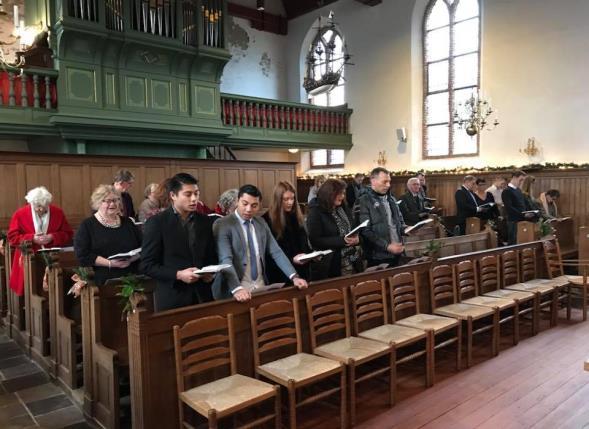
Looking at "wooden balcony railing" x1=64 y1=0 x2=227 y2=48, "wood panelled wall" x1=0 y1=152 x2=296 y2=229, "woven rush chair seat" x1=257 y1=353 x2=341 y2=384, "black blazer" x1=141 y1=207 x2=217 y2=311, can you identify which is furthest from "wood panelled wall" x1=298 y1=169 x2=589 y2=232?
"black blazer" x1=141 y1=207 x2=217 y2=311

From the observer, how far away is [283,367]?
9.64 ft

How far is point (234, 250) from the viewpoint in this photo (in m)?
3.14

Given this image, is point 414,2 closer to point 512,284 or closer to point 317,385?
point 512,284

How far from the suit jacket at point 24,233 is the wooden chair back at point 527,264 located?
4.86 meters

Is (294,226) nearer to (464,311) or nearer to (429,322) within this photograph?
(429,322)

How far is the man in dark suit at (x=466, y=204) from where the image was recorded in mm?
7852

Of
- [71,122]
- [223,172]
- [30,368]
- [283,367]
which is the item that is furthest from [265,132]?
[283,367]

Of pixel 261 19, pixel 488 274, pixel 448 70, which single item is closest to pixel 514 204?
pixel 488 274

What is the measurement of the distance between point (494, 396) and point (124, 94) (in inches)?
306

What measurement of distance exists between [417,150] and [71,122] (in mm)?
7567

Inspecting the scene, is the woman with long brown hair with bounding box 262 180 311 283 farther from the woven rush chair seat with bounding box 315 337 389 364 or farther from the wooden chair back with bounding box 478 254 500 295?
the wooden chair back with bounding box 478 254 500 295

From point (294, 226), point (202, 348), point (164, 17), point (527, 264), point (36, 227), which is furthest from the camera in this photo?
point (164, 17)

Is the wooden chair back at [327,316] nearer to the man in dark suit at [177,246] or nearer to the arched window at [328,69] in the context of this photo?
the man in dark suit at [177,246]

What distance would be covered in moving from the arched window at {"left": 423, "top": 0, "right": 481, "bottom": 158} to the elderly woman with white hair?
869 centimetres
